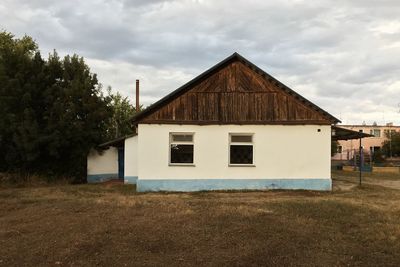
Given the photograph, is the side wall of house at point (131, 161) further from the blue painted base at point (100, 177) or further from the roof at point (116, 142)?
the blue painted base at point (100, 177)

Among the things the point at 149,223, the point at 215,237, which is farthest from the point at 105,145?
the point at 215,237

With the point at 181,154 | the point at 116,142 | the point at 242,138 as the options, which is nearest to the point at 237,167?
the point at 242,138

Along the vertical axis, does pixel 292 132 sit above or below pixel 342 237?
above

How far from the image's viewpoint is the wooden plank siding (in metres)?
18.8

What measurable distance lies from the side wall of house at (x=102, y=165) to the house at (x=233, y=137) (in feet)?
27.5

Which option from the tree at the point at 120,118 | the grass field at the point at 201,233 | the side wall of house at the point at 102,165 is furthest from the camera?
the tree at the point at 120,118

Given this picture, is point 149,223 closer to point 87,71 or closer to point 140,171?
point 140,171

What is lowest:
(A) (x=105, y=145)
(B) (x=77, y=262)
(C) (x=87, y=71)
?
(B) (x=77, y=262)

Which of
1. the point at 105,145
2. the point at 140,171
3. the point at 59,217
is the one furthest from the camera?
the point at 105,145

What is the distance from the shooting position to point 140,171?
1880 cm

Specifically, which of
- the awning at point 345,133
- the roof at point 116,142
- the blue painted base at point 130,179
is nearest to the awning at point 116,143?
the roof at point 116,142

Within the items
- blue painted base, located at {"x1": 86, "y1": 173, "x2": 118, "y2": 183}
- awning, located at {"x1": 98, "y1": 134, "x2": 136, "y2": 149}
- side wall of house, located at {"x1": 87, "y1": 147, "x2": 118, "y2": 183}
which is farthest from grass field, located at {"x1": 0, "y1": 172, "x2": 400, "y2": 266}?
side wall of house, located at {"x1": 87, "y1": 147, "x2": 118, "y2": 183}

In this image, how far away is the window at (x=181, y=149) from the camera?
19.0 m

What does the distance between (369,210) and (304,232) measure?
12.1 feet
